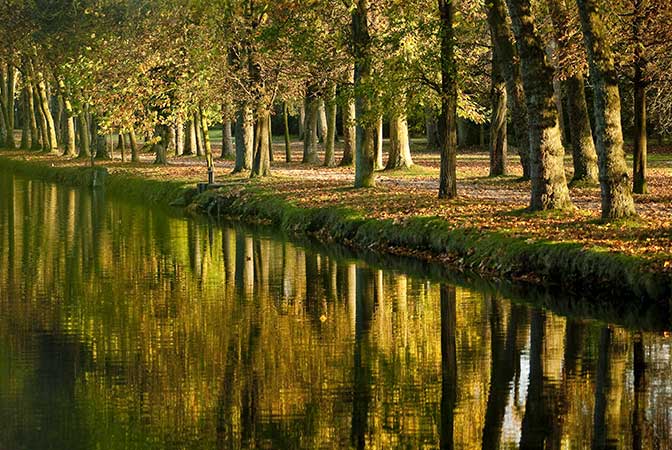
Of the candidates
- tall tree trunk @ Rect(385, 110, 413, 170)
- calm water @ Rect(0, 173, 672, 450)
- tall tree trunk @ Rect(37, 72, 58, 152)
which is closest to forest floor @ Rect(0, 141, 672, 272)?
tall tree trunk @ Rect(385, 110, 413, 170)

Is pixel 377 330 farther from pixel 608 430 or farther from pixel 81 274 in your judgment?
pixel 81 274

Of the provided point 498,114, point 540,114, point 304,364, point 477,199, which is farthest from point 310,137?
point 304,364

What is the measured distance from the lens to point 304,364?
16266 mm

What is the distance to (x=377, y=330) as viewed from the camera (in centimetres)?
1903

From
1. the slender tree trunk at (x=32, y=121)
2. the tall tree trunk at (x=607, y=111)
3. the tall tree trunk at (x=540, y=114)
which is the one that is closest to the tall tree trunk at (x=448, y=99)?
the tall tree trunk at (x=540, y=114)

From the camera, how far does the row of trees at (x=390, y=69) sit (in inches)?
1029

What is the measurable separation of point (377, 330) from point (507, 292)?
3567mm

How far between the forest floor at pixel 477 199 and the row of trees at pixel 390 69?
27.9 inches

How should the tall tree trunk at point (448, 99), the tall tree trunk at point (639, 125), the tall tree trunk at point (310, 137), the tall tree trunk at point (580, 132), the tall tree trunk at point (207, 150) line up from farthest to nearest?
the tall tree trunk at point (310, 137) < the tall tree trunk at point (207, 150) < the tall tree trunk at point (580, 132) < the tall tree trunk at point (639, 125) < the tall tree trunk at point (448, 99)

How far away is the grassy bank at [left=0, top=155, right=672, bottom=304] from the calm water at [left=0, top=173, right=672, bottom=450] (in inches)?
51.1

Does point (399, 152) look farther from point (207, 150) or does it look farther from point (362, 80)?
point (362, 80)

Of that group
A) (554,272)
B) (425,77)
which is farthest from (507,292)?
(425,77)

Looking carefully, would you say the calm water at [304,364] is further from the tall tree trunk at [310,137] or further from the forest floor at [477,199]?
the tall tree trunk at [310,137]

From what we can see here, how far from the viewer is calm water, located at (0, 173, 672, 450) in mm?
13023
